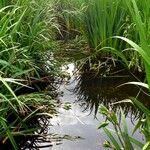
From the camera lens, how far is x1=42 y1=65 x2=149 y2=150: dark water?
2.27 m

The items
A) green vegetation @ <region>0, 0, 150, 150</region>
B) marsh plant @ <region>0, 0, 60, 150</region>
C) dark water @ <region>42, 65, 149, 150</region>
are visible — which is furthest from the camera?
green vegetation @ <region>0, 0, 150, 150</region>

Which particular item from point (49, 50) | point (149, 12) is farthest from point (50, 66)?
point (149, 12)

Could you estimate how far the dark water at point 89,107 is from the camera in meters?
2.27

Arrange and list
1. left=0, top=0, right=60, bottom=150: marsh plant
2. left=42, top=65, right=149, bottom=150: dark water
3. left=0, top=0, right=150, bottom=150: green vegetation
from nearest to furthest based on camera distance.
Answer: left=0, top=0, right=60, bottom=150: marsh plant → left=42, top=65, right=149, bottom=150: dark water → left=0, top=0, right=150, bottom=150: green vegetation

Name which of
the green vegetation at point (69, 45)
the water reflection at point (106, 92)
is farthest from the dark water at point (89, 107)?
the green vegetation at point (69, 45)

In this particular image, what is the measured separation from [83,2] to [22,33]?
4.19ft

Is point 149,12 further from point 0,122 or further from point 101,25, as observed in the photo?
point 0,122

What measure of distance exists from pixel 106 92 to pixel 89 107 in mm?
251

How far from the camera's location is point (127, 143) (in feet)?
5.87

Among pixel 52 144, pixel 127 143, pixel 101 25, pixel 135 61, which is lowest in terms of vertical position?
pixel 127 143

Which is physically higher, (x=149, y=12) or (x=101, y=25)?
(x=101, y=25)

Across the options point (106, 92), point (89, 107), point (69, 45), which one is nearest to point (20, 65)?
point (89, 107)

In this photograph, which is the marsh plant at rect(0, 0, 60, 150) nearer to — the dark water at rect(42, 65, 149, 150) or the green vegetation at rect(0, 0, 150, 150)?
the green vegetation at rect(0, 0, 150, 150)

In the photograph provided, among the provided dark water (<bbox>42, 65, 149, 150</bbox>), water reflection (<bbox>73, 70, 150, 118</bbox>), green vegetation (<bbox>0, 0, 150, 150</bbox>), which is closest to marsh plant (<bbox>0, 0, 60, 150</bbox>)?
green vegetation (<bbox>0, 0, 150, 150</bbox>)
